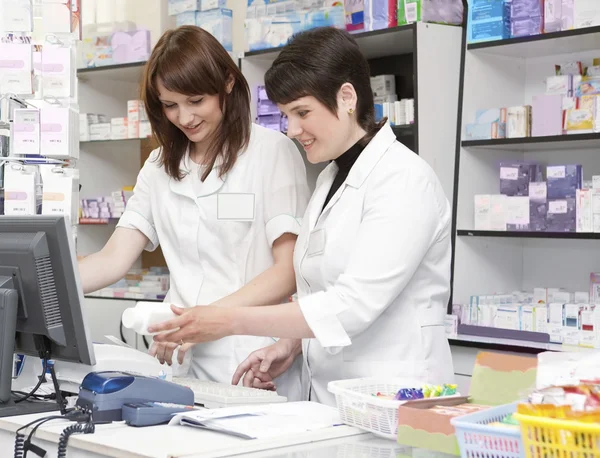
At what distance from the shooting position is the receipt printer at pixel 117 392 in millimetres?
1976

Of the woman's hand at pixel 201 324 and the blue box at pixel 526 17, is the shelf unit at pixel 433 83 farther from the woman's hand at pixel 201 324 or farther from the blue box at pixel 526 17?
the woman's hand at pixel 201 324

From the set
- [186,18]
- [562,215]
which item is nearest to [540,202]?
[562,215]

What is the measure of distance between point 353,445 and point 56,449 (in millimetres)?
608

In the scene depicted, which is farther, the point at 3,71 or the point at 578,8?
the point at 578,8

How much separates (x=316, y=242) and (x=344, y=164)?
23 cm

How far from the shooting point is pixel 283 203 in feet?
8.79

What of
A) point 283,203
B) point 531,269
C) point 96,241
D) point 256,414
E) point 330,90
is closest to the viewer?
point 256,414

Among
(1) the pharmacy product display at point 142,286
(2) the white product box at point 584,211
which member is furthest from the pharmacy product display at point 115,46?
(2) the white product box at point 584,211

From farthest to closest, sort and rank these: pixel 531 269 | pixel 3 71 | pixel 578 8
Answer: pixel 531 269 < pixel 578 8 < pixel 3 71

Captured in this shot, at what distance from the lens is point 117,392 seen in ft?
6.52

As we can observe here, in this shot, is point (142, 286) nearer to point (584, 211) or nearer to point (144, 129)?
point (144, 129)

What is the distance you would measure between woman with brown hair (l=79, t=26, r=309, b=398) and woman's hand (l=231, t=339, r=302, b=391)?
0.10 m

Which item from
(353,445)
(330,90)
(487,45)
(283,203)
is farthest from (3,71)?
(487,45)

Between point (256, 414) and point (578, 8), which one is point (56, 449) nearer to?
A: point (256, 414)
